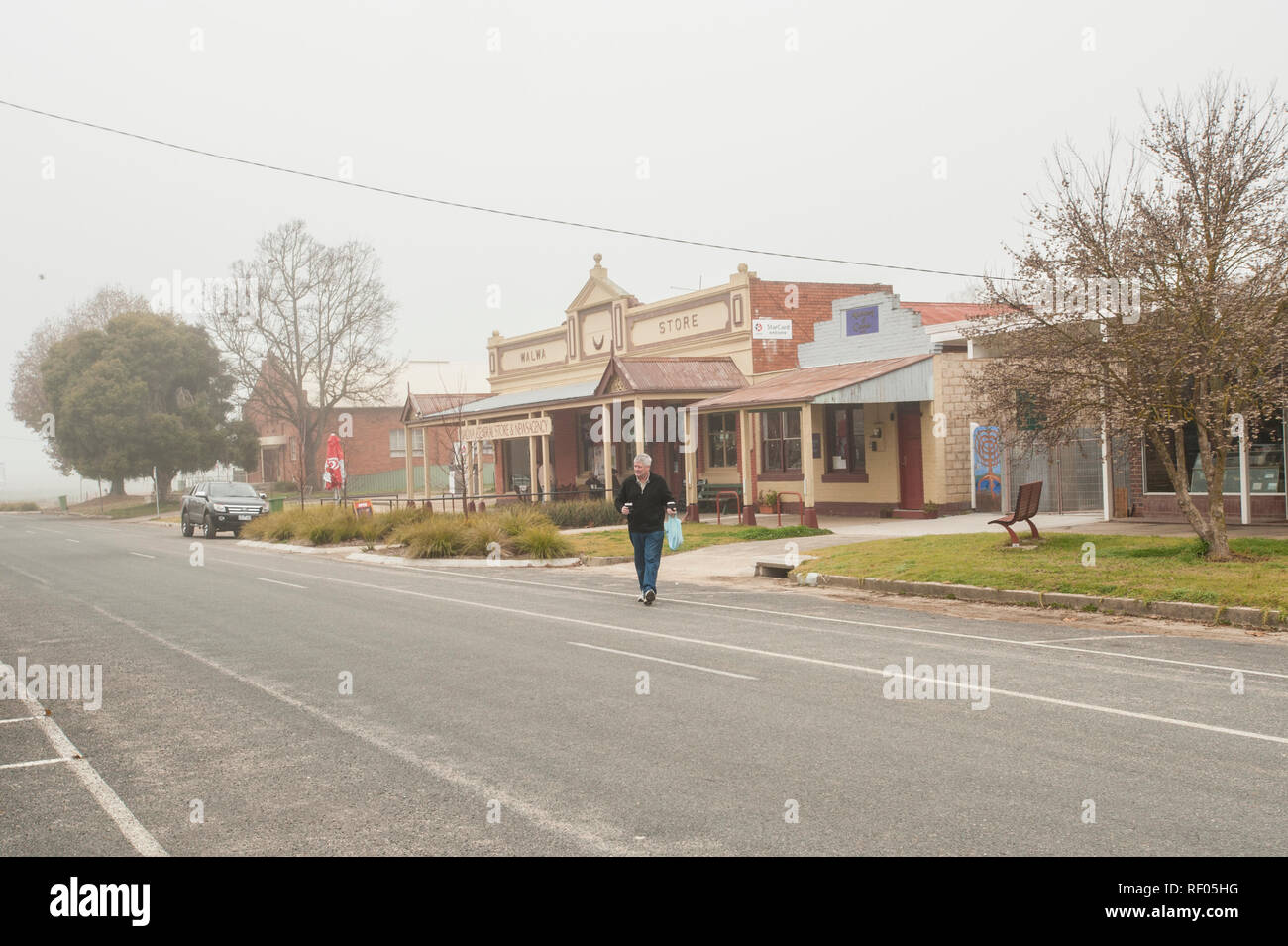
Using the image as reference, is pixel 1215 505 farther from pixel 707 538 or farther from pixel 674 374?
pixel 674 374

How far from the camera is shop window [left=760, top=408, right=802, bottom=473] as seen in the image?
3141 cm

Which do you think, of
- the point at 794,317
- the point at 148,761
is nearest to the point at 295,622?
the point at 148,761

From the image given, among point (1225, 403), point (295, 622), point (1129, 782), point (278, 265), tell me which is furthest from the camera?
point (278, 265)

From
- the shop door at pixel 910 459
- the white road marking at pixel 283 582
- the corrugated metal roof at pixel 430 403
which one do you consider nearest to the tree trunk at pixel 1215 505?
the shop door at pixel 910 459

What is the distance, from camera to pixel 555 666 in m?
9.96

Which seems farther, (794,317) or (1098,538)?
(794,317)

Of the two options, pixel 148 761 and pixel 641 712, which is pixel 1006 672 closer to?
pixel 641 712

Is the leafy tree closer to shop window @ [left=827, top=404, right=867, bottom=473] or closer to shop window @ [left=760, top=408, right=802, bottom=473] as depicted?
shop window @ [left=760, top=408, right=802, bottom=473]

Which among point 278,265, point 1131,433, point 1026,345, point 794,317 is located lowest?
point 1131,433

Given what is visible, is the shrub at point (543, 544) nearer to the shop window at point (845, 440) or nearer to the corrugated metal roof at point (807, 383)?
the corrugated metal roof at point (807, 383)

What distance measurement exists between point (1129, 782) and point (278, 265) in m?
55.7

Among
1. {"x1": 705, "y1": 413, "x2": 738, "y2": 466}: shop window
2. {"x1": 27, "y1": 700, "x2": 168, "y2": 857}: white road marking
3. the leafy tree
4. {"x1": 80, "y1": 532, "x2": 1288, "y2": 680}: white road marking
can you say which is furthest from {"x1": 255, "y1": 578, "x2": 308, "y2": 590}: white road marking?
the leafy tree

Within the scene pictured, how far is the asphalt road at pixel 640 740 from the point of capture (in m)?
5.30

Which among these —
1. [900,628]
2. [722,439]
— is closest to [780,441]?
[722,439]
